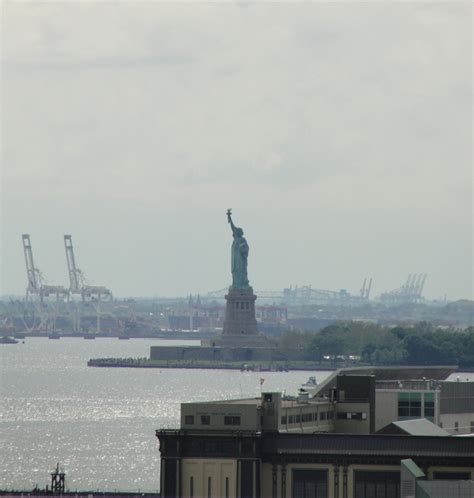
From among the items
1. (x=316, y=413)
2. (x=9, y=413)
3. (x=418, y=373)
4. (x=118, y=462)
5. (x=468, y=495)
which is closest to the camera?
(x=468, y=495)

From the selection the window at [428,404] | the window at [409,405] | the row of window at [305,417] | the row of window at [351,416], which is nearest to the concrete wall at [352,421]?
the row of window at [351,416]

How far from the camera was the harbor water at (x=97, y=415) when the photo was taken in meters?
84.9

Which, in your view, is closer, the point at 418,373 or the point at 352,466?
the point at 352,466

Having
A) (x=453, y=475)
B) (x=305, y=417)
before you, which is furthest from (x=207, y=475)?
(x=453, y=475)

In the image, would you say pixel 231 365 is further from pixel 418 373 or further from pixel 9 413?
pixel 418 373

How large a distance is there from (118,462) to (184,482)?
41.8 meters

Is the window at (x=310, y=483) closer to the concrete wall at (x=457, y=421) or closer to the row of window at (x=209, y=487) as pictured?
the row of window at (x=209, y=487)

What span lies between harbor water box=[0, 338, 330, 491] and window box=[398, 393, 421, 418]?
9.96 metres

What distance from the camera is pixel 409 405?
54000 mm

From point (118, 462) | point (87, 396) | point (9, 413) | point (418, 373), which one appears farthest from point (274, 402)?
point (87, 396)

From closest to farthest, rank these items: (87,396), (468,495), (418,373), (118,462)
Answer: (468,495), (418,373), (118,462), (87,396)

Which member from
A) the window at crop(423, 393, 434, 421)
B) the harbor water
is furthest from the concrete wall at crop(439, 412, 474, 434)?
the harbor water

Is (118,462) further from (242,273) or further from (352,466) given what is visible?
(242,273)

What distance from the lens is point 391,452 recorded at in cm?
4788
